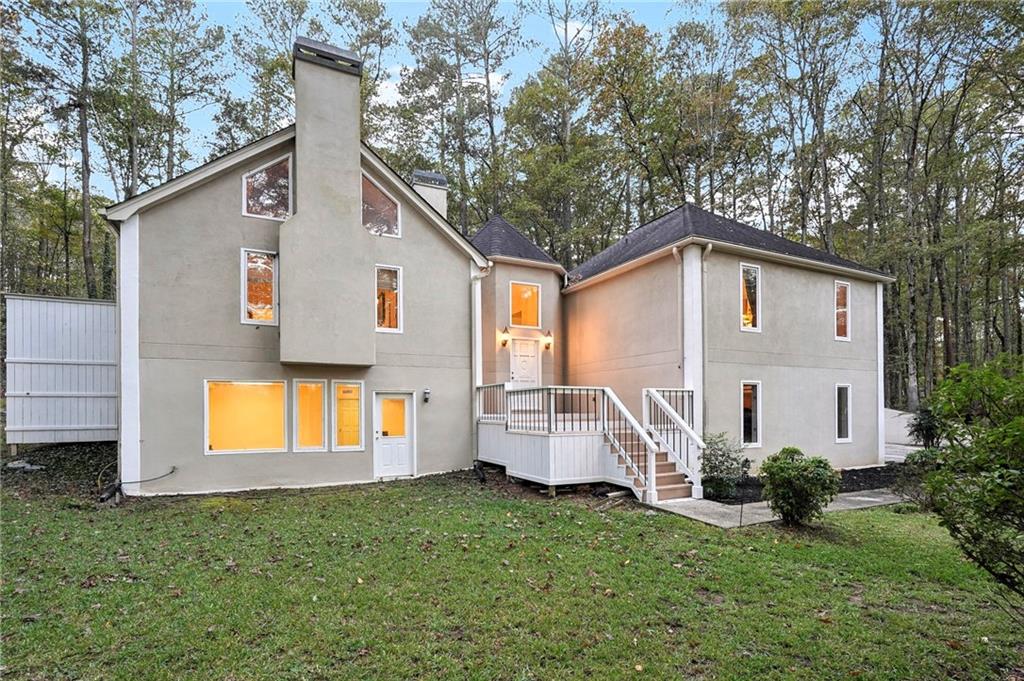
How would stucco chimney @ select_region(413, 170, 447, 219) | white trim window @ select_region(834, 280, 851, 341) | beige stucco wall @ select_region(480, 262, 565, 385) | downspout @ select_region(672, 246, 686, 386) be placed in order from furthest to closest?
beige stucco wall @ select_region(480, 262, 565, 385) < stucco chimney @ select_region(413, 170, 447, 219) < white trim window @ select_region(834, 280, 851, 341) < downspout @ select_region(672, 246, 686, 386)

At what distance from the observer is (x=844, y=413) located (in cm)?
1320

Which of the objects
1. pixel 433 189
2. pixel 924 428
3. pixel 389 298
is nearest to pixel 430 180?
pixel 433 189

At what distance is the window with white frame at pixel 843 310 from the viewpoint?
43.7 ft

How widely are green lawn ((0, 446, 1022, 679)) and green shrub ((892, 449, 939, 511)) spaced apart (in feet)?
2.17

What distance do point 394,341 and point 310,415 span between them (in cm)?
226

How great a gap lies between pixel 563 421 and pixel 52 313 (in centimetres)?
1054

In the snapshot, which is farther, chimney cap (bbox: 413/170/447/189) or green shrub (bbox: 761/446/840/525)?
chimney cap (bbox: 413/170/447/189)

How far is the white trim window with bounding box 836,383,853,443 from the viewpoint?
13133mm

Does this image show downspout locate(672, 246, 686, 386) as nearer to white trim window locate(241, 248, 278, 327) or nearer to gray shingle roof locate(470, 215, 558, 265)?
gray shingle roof locate(470, 215, 558, 265)

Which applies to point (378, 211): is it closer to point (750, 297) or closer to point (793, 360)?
point (750, 297)

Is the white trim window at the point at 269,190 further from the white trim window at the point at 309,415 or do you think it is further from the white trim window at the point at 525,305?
the white trim window at the point at 525,305

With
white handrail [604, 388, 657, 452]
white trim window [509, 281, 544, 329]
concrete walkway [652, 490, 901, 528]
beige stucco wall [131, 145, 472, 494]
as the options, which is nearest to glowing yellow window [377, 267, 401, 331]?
beige stucco wall [131, 145, 472, 494]

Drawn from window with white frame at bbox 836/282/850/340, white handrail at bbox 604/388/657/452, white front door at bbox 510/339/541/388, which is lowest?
white handrail at bbox 604/388/657/452

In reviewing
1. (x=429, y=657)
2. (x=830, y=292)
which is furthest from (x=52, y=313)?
(x=830, y=292)
